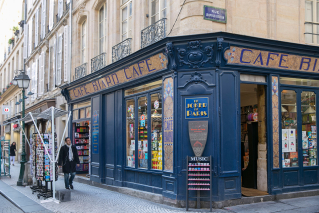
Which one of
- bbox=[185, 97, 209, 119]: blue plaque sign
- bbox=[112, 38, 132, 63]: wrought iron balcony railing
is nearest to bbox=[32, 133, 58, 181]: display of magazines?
bbox=[112, 38, 132, 63]: wrought iron balcony railing

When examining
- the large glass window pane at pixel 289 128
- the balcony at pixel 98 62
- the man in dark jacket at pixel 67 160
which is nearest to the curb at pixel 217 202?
the large glass window pane at pixel 289 128

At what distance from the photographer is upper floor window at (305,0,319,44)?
10.0 m

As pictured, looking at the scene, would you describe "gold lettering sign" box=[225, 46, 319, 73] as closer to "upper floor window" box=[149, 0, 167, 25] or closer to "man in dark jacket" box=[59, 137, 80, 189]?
"upper floor window" box=[149, 0, 167, 25]

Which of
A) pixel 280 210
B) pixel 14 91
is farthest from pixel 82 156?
pixel 14 91

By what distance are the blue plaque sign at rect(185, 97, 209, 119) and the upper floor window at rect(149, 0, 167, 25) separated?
2841 mm

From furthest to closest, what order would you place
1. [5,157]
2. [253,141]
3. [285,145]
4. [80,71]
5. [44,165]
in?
[5,157]
[80,71]
[44,165]
[253,141]
[285,145]

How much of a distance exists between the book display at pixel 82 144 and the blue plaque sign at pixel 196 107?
840 cm

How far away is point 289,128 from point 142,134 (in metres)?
4.35

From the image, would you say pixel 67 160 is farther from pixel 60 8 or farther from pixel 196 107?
pixel 60 8

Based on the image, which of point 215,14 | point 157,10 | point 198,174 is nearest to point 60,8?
point 157,10

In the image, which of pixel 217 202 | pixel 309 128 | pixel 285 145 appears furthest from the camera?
pixel 309 128

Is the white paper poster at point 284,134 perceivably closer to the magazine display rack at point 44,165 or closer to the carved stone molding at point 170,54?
the carved stone molding at point 170,54

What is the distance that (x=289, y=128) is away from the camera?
31.7 ft

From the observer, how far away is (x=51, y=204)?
943 cm
